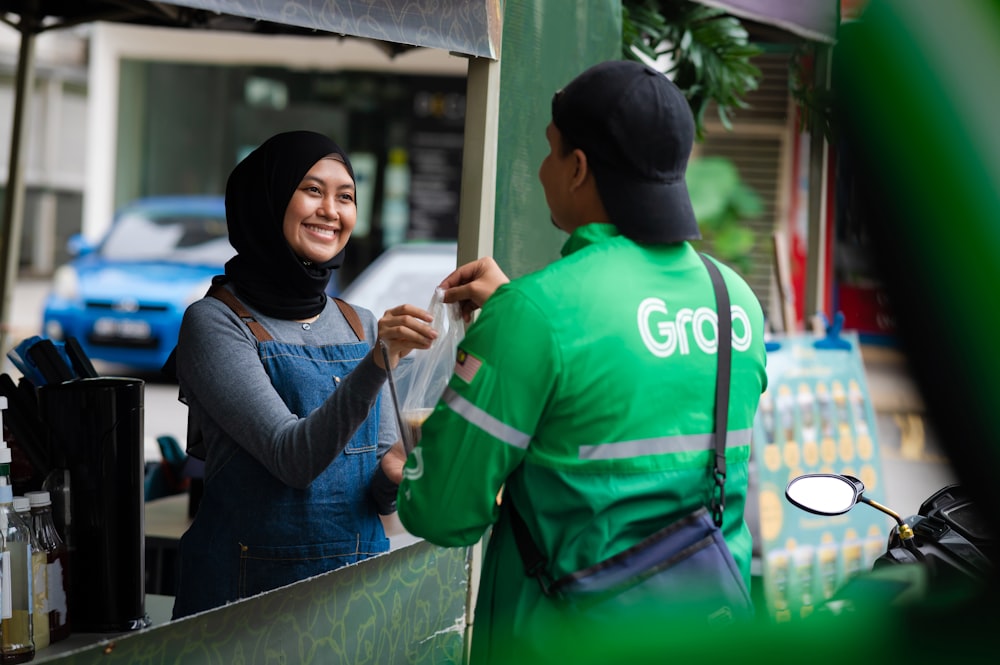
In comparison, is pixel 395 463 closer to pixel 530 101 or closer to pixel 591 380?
pixel 591 380

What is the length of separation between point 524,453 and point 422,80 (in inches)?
609

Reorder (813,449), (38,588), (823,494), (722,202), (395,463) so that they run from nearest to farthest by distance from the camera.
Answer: (722,202) → (38,588) → (823,494) → (395,463) → (813,449)

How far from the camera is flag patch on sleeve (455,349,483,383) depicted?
1.58 meters

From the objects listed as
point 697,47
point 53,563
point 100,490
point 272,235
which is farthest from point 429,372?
point 697,47

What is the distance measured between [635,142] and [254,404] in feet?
3.27

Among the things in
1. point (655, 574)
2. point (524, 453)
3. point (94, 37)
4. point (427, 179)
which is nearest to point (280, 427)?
point (524, 453)

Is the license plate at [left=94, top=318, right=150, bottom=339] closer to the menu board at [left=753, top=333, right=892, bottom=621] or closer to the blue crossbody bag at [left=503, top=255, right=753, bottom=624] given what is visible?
the menu board at [left=753, top=333, right=892, bottom=621]

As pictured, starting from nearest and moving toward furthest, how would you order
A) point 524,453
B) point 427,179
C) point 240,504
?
point 524,453 < point 240,504 < point 427,179

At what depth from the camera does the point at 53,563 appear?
7.32ft

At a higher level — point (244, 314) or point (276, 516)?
point (244, 314)

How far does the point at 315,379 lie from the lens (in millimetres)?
2492

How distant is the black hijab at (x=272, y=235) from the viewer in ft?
8.18

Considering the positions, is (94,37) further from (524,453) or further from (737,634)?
(737,634)

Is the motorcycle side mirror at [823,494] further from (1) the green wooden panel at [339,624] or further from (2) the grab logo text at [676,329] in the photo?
(1) the green wooden panel at [339,624]
